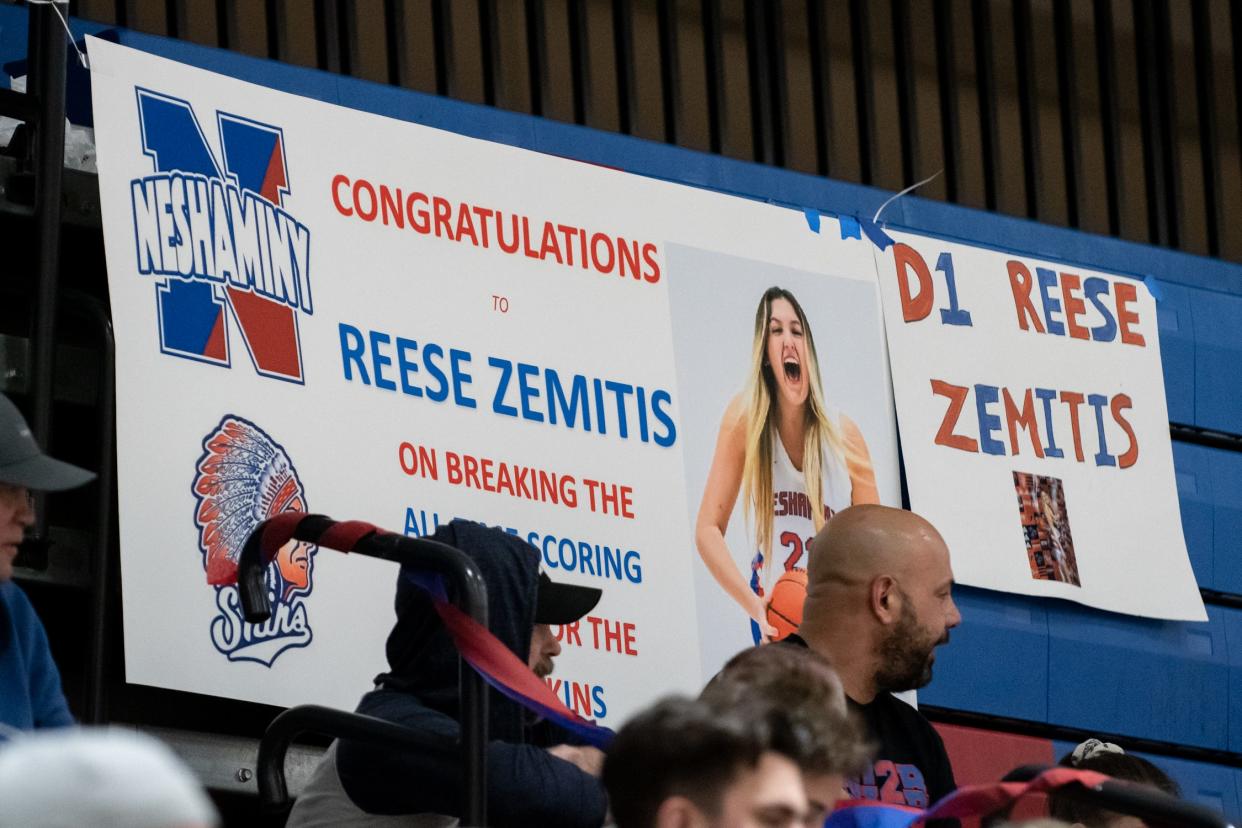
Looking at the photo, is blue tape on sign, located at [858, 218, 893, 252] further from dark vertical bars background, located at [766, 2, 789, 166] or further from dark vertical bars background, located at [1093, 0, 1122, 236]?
dark vertical bars background, located at [1093, 0, 1122, 236]

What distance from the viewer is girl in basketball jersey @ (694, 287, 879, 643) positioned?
529cm

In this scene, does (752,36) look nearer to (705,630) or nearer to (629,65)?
(629,65)

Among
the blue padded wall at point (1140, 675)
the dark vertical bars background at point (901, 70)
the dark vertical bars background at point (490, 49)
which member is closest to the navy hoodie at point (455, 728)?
the dark vertical bars background at point (901, 70)

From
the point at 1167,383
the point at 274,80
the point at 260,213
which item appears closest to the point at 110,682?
the point at 260,213

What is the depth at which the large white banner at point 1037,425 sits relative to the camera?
5684mm

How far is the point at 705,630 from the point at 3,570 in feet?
6.55

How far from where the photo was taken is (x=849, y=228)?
5.71m

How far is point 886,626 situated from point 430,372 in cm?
113

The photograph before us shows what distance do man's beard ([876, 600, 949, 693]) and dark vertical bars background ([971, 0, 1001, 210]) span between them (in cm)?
201

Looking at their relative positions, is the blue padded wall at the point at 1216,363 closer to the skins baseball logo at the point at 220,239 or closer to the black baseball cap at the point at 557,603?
the skins baseball logo at the point at 220,239

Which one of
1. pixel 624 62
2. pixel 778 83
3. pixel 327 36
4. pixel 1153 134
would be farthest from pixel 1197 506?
pixel 327 36

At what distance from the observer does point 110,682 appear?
4.58 m

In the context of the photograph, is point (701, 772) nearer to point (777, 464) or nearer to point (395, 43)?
point (777, 464)

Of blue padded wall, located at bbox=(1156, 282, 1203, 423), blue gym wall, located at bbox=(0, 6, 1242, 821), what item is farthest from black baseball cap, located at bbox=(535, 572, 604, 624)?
blue padded wall, located at bbox=(1156, 282, 1203, 423)
